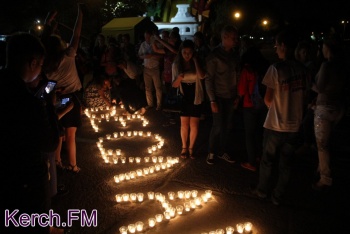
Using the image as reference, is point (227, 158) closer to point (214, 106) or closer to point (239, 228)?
point (214, 106)

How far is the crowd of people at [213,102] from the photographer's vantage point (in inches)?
85.0

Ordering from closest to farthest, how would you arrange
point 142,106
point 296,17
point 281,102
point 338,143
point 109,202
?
point 281,102, point 109,202, point 338,143, point 142,106, point 296,17

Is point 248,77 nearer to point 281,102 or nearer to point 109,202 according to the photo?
point 281,102

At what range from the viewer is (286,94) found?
3.85 meters

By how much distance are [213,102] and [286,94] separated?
154cm

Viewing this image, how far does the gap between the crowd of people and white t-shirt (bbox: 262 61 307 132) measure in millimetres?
12

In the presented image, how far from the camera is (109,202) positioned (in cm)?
435

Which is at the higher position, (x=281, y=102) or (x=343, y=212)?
(x=281, y=102)

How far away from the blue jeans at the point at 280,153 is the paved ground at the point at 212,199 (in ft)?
1.25

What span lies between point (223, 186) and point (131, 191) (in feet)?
4.66

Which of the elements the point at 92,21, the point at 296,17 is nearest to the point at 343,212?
the point at 92,21

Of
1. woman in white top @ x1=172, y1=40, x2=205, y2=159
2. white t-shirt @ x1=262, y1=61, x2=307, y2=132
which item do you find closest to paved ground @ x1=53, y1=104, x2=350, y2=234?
woman in white top @ x1=172, y1=40, x2=205, y2=159

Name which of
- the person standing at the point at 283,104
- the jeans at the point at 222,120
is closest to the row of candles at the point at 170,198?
the person standing at the point at 283,104

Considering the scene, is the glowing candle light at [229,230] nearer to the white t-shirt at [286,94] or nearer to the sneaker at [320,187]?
the white t-shirt at [286,94]
